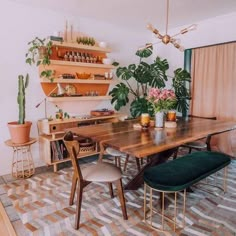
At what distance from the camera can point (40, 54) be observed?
124 inches

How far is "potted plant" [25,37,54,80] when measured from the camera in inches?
122

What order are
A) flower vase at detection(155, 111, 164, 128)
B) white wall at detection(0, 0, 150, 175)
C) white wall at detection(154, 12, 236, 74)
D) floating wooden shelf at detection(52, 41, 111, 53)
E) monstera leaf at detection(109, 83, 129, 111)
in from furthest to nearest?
monstera leaf at detection(109, 83, 129, 111) → white wall at detection(154, 12, 236, 74) → floating wooden shelf at detection(52, 41, 111, 53) → white wall at detection(0, 0, 150, 175) → flower vase at detection(155, 111, 164, 128)

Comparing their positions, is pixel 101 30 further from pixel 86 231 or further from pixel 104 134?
pixel 86 231

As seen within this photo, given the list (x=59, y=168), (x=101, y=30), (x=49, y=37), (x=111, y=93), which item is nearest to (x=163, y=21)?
(x=101, y=30)

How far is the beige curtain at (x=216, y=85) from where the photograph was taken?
3.70 meters

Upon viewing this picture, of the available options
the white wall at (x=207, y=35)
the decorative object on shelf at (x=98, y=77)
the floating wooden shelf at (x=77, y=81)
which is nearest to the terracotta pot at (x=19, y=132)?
the floating wooden shelf at (x=77, y=81)

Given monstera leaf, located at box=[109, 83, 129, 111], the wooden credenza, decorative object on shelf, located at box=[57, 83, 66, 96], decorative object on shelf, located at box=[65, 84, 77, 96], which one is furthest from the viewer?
monstera leaf, located at box=[109, 83, 129, 111]

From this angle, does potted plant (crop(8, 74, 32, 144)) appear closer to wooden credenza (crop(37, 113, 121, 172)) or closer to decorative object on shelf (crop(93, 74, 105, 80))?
wooden credenza (crop(37, 113, 121, 172))

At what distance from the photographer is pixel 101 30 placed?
400 cm

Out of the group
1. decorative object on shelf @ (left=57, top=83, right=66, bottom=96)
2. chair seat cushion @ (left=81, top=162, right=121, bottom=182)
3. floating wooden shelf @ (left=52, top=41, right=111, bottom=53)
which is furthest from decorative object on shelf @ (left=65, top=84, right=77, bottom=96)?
chair seat cushion @ (left=81, top=162, right=121, bottom=182)

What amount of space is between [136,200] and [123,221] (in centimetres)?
41

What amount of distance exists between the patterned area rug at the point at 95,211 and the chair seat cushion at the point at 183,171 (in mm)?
417

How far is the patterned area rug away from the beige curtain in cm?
124

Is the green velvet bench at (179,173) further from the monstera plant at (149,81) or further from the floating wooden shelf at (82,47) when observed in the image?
the floating wooden shelf at (82,47)
